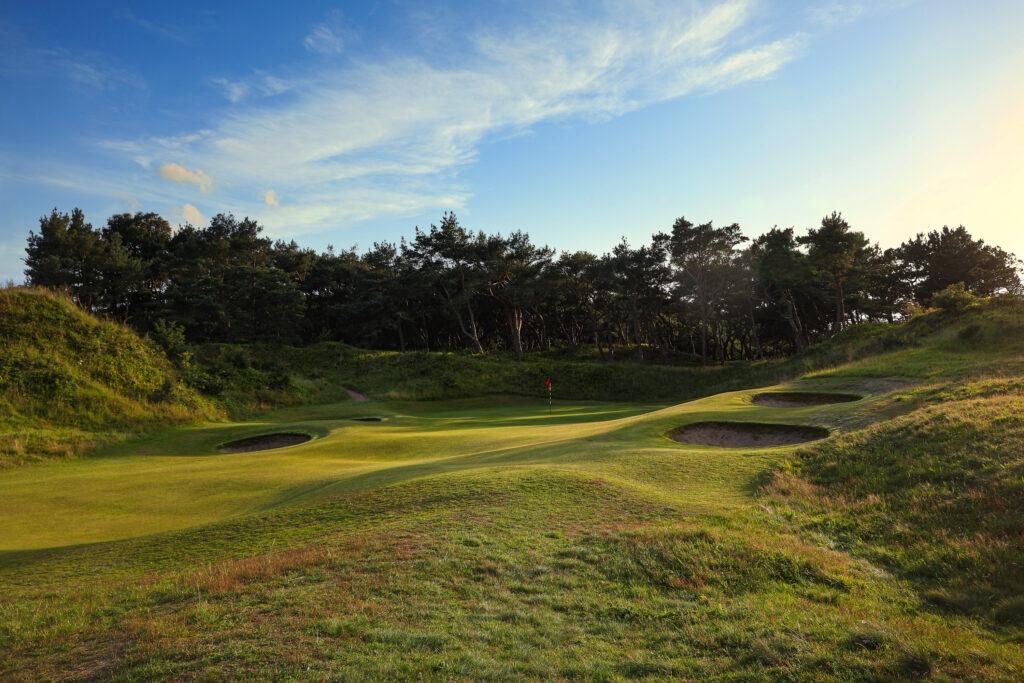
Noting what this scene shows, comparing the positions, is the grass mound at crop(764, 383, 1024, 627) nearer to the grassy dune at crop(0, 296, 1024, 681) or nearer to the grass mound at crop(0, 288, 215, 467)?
the grassy dune at crop(0, 296, 1024, 681)

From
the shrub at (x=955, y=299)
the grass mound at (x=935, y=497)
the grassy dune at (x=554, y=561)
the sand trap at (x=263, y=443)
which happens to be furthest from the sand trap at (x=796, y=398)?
the sand trap at (x=263, y=443)

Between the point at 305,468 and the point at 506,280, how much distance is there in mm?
46423

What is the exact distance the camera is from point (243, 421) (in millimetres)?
30938

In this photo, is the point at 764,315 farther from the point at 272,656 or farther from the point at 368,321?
the point at 272,656

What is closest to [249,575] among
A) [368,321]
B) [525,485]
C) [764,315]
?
[525,485]

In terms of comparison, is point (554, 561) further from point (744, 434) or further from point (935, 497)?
point (744, 434)

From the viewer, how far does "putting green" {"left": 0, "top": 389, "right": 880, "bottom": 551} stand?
37.7 feet

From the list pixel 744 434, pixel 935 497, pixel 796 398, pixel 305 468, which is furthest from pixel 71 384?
pixel 796 398

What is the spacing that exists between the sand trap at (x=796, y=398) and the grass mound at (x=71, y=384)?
30349mm

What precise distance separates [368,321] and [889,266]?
64991 mm

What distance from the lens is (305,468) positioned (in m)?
16.6

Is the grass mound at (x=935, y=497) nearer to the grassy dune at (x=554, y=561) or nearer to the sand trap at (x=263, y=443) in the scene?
the grassy dune at (x=554, y=561)

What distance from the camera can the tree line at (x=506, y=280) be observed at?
169 ft

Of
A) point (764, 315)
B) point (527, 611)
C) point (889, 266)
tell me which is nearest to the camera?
point (527, 611)
